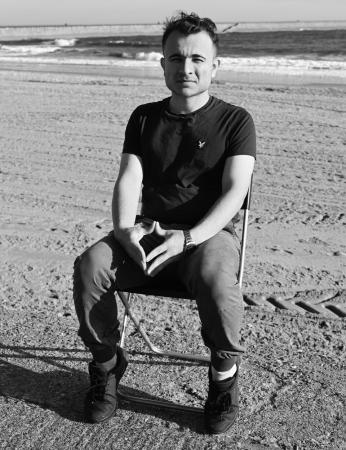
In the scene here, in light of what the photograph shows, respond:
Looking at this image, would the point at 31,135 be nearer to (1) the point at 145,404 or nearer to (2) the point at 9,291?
(2) the point at 9,291

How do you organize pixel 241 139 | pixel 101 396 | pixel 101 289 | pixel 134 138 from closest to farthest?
pixel 101 289
pixel 101 396
pixel 241 139
pixel 134 138

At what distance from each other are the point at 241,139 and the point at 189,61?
1.42 ft

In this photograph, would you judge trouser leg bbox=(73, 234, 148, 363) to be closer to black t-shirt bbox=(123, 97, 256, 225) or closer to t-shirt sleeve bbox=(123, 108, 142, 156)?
black t-shirt bbox=(123, 97, 256, 225)

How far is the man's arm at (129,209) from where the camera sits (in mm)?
2930

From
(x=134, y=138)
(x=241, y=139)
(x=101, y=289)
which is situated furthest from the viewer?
(x=134, y=138)

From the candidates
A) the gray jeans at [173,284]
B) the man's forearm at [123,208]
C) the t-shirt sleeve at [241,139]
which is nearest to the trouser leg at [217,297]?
the gray jeans at [173,284]

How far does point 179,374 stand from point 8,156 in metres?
5.25

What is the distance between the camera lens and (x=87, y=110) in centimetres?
1116

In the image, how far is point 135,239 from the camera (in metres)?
2.93

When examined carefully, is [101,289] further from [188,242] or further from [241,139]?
[241,139]

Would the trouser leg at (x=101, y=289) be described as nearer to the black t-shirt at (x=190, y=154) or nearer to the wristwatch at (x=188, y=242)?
the wristwatch at (x=188, y=242)

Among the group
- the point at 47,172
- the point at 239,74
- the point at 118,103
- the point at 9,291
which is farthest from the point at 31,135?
the point at 239,74

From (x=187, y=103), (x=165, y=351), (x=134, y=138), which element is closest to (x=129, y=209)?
(x=134, y=138)

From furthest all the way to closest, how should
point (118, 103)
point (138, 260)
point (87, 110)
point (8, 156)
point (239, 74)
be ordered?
point (239, 74), point (118, 103), point (87, 110), point (8, 156), point (138, 260)
